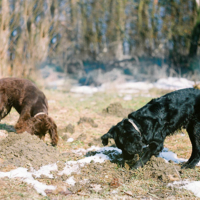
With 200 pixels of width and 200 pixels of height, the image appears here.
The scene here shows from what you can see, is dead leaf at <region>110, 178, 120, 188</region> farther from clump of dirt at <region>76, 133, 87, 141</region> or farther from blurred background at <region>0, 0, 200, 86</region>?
blurred background at <region>0, 0, 200, 86</region>

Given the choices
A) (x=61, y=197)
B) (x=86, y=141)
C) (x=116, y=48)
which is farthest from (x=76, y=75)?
(x=61, y=197)

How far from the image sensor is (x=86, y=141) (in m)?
5.25

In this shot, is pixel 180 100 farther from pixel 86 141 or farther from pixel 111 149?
pixel 86 141

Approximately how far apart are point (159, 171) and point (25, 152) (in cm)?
212

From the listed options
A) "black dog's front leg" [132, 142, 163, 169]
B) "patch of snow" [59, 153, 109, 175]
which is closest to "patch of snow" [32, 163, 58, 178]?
"patch of snow" [59, 153, 109, 175]

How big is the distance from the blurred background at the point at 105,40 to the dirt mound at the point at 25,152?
28.3ft

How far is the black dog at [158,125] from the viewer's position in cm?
368

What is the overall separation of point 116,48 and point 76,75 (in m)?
4.79

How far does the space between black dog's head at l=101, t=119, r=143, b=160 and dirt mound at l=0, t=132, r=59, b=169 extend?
102 centimetres

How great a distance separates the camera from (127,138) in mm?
3725

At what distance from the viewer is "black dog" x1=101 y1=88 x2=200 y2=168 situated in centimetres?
368

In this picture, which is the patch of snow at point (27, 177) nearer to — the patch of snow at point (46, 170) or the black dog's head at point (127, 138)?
the patch of snow at point (46, 170)

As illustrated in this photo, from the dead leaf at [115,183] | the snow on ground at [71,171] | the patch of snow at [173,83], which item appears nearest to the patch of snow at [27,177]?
the snow on ground at [71,171]

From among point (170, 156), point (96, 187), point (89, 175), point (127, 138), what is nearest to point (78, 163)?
point (89, 175)
